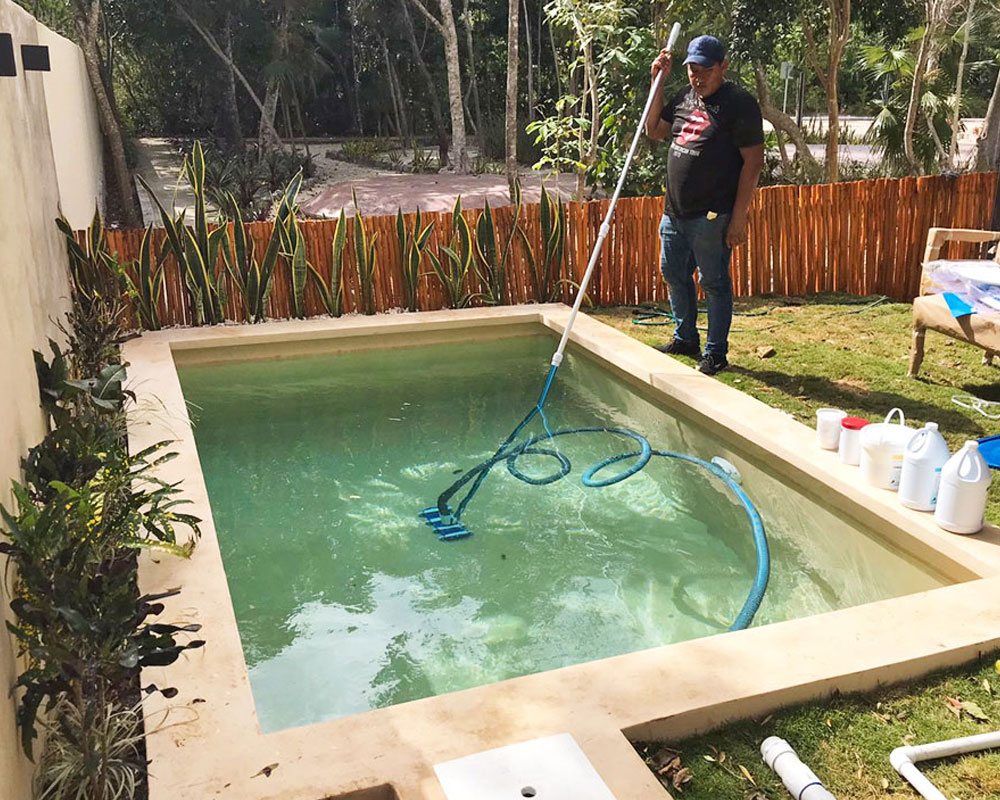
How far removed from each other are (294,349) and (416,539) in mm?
2830

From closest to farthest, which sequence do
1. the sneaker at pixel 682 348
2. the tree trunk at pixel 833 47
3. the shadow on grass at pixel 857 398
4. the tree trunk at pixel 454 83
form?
the shadow on grass at pixel 857 398
the sneaker at pixel 682 348
the tree trunk at pixel 833 47
the tree trunk at pixel 454 83

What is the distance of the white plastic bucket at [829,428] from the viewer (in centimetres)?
347

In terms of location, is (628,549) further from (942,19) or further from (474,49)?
(474,49)

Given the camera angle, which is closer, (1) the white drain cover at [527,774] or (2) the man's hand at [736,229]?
(1) the white drain cover at [527,774]

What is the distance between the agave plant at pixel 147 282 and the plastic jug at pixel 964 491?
4641 millimetres

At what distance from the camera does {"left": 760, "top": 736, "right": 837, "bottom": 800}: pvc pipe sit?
5.85ft

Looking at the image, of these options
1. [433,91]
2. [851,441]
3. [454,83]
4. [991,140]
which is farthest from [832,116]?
[433,91]

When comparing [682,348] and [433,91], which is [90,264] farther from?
[433,91]

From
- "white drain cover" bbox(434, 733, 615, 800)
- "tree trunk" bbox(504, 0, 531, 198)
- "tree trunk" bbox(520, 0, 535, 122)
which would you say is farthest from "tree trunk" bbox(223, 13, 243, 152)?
"white drain cover" bbox(434, 733, 615, 800)

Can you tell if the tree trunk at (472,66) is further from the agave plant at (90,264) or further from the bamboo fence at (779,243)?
the agave plant at (90,264)

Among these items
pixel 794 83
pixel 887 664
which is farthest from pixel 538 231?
pixel 794 83

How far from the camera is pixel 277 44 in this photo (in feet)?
60.7

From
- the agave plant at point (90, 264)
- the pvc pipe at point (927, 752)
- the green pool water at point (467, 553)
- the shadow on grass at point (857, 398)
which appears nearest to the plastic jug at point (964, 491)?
the green pool water at point (467, 553)

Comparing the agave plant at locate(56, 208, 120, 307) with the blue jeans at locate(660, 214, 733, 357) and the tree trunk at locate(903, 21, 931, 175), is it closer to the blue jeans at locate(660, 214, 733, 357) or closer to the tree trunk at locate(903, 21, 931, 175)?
the blue jeans at locate(660, 214, 733, 357)
